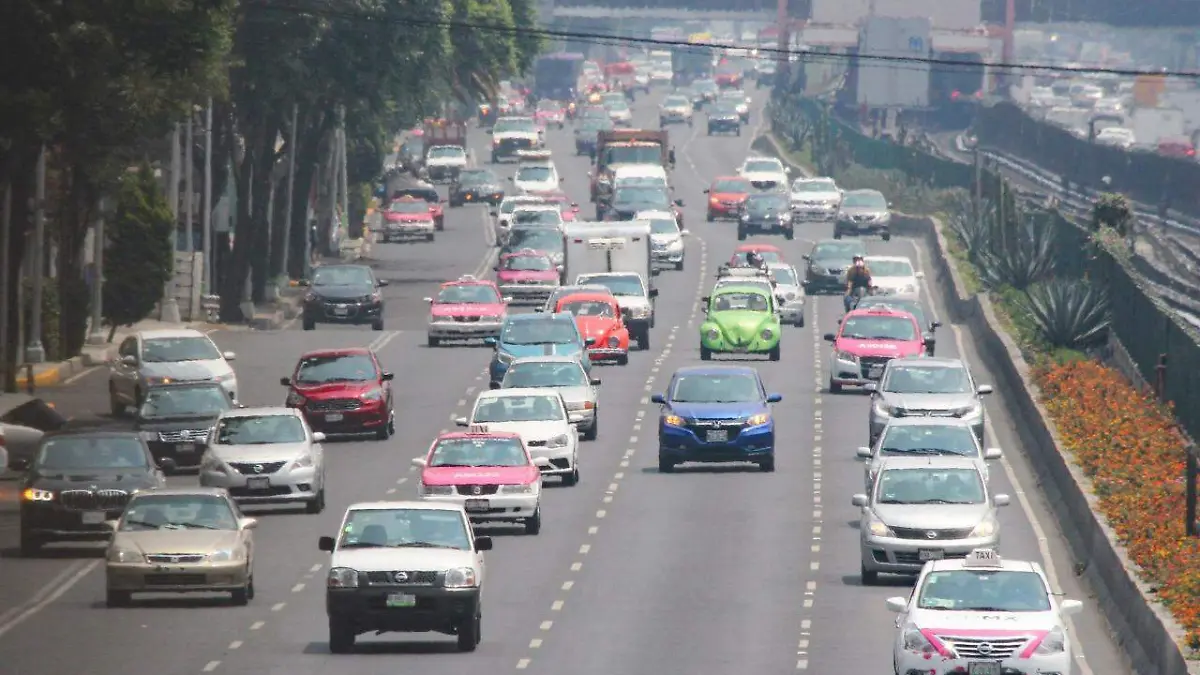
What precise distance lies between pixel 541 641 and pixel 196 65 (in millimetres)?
21058

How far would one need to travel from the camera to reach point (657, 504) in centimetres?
4009

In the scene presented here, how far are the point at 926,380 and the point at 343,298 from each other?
24.2 m

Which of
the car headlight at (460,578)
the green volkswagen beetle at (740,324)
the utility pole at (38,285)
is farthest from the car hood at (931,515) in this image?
the utility pole at (38,285)

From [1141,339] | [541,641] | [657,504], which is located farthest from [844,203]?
[541,641]

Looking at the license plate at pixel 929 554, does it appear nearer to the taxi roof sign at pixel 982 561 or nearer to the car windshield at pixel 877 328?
the taxi roof sign at pixel 982 561

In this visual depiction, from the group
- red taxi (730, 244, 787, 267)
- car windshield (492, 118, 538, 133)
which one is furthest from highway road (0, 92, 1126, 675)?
car windshield (492, 118, 538, 133)

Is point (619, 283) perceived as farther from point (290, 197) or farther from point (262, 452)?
point (262, 452)

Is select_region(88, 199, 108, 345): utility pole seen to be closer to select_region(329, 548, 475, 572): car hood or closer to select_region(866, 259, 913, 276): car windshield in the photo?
select_region(866, 259, 913, 276): car windshield

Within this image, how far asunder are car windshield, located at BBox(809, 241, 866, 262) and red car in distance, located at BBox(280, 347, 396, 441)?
2650 centimetres

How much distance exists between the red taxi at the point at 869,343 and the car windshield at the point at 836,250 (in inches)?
737

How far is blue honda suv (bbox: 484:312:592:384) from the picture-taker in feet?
170

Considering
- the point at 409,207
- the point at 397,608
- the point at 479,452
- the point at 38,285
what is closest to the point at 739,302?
the point at 38,285

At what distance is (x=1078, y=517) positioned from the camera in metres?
37.5

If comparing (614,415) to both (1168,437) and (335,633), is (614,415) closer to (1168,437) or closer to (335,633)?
(1168,437)
